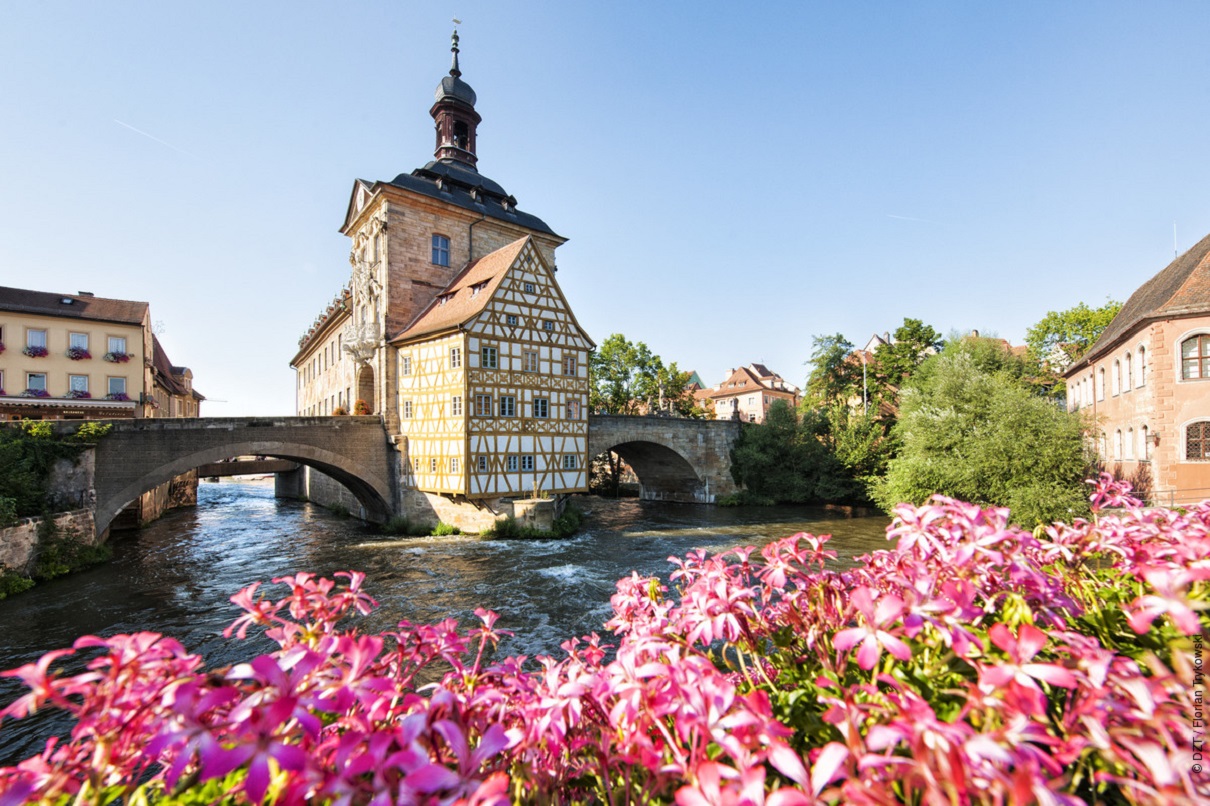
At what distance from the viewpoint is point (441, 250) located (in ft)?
74.8

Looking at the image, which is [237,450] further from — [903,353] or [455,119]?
[903,353]

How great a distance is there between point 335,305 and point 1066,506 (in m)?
34.3

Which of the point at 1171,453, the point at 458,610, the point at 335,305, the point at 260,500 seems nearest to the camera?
the point at 458,610

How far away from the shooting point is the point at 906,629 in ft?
4.42

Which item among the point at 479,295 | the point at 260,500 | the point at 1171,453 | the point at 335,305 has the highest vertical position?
the point at 335,305

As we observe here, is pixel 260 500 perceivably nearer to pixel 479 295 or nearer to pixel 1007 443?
pixel 479 295

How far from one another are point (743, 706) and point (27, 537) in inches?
699

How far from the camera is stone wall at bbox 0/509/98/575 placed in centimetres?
1198

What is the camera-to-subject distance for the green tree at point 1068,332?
32.9 m

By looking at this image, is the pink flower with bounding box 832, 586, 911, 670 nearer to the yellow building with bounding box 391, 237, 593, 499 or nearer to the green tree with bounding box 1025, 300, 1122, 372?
the yellow building with bounding box 391, 237, 593, 499

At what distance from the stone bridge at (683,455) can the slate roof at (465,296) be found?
386 inches

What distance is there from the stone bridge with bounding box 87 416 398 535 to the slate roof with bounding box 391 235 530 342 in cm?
414

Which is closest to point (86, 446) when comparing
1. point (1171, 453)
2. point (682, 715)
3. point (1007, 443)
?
point (682, 715)

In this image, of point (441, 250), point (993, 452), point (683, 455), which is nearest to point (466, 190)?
point (441, 250)
